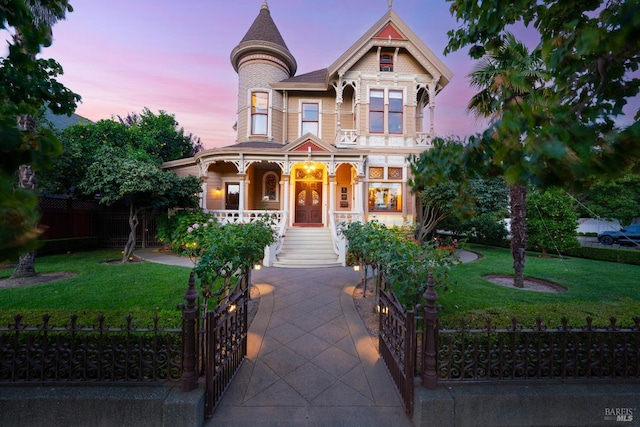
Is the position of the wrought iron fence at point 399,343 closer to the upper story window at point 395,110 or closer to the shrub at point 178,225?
the shrub at point 178,225

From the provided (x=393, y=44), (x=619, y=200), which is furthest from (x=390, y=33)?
(x=619, y=200)

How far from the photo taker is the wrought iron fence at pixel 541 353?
9.17 ft

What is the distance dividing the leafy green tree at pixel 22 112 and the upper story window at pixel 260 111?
12.1m

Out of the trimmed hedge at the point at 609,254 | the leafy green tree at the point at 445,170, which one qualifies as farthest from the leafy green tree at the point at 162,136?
the trimmed hedge at the point at 609,254

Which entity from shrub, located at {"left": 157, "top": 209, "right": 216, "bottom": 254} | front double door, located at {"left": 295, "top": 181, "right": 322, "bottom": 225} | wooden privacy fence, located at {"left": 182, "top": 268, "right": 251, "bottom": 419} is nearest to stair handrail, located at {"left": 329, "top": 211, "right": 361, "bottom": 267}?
front double door, located at {"left": 295, "top": 181, "right": 322, "bottom": 225}

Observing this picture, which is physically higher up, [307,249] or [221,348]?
[307,249]

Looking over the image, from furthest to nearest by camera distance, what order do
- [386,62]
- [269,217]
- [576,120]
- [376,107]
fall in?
[386,62]
[376,107]
[269,217]
[576,120]

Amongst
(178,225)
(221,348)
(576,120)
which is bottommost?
(221,348)

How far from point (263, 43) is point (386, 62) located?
7.59m

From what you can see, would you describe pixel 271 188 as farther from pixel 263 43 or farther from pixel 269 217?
pixel 263 43

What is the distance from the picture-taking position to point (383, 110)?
14.9 m

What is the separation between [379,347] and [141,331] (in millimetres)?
3197

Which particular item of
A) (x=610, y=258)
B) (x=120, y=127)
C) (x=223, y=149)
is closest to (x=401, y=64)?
(x=223, y=149)

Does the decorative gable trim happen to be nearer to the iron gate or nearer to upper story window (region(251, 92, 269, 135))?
upper story window (region(251, 92, 269, 135))
